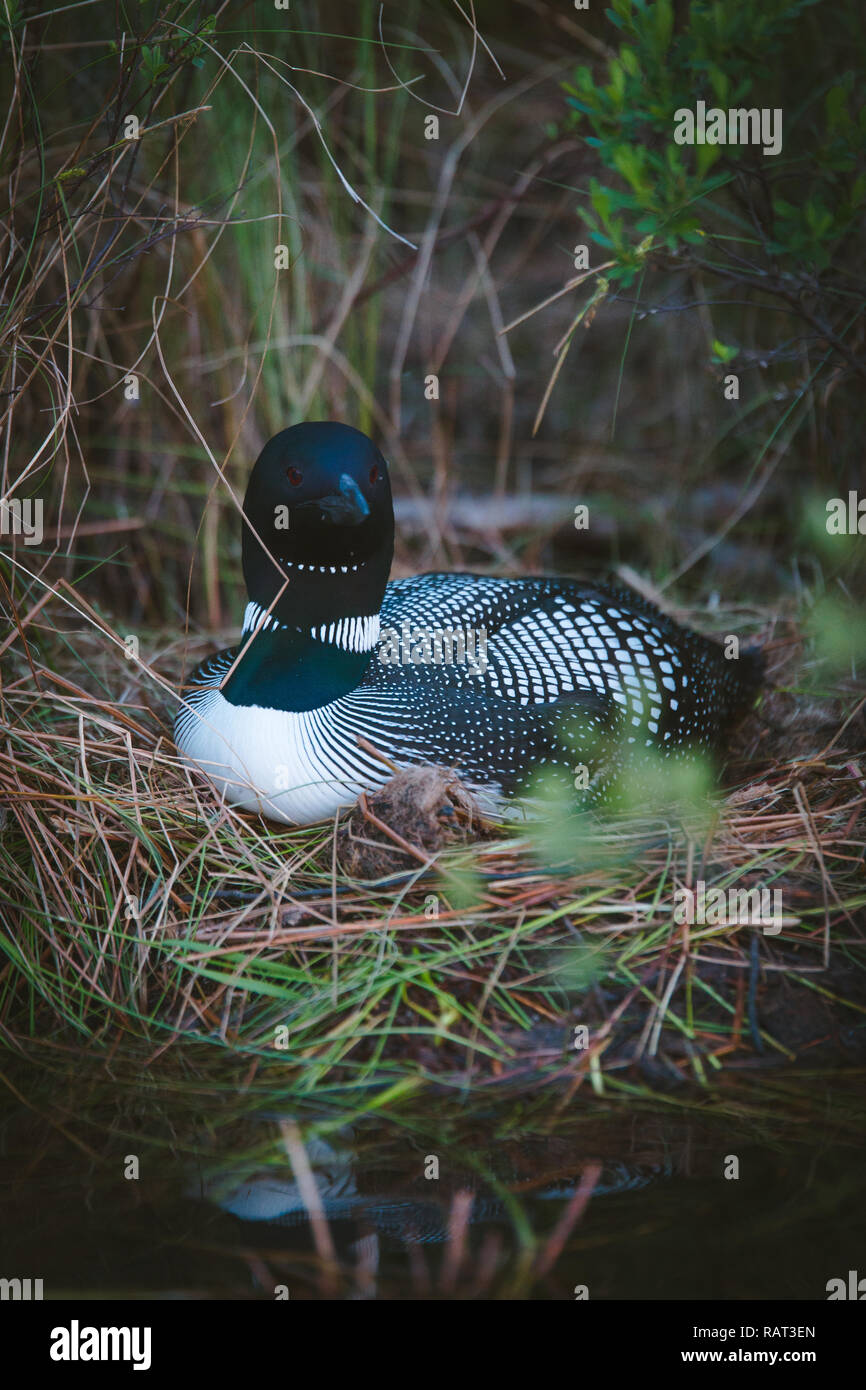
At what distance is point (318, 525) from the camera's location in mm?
2357

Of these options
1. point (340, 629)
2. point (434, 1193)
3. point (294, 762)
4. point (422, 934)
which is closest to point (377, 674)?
point (340, 629)

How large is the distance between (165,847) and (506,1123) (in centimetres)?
88

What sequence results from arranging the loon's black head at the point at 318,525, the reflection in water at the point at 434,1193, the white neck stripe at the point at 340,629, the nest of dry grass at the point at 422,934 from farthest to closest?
the white neck stripe at the point at 340,629 → the loon's black head at the point at 318,525 → the nest of dry grass at the point at 422,934 → the reflection in water at the point at 434,1193

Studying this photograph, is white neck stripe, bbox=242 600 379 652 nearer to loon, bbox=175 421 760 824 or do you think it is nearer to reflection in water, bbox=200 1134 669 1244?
loon, bbox=175 421 760 824

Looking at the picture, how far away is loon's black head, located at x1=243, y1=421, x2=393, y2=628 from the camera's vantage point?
2.33 m

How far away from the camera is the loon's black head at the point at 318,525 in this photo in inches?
91.6

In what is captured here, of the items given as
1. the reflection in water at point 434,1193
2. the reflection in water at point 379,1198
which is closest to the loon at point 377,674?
the reflection in water at point 434,1193

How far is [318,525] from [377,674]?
14.9 inches

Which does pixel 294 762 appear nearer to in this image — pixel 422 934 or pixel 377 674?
pixel 377 674

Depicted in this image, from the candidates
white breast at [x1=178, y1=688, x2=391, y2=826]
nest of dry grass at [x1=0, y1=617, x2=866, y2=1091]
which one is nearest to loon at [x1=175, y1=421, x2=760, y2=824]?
white breast at [x1=178, y1=688, x2=391, y2=826]

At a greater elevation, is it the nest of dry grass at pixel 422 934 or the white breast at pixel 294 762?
the white breast at pixel 294 762

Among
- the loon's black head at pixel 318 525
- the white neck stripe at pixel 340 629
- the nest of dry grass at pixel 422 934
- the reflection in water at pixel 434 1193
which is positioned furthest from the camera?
the white neck stripe at pixel 340 629

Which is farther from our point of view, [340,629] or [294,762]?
[340,629]

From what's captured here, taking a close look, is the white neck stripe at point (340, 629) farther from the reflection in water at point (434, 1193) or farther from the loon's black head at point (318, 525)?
the reflection in water at point (434, 1193)
